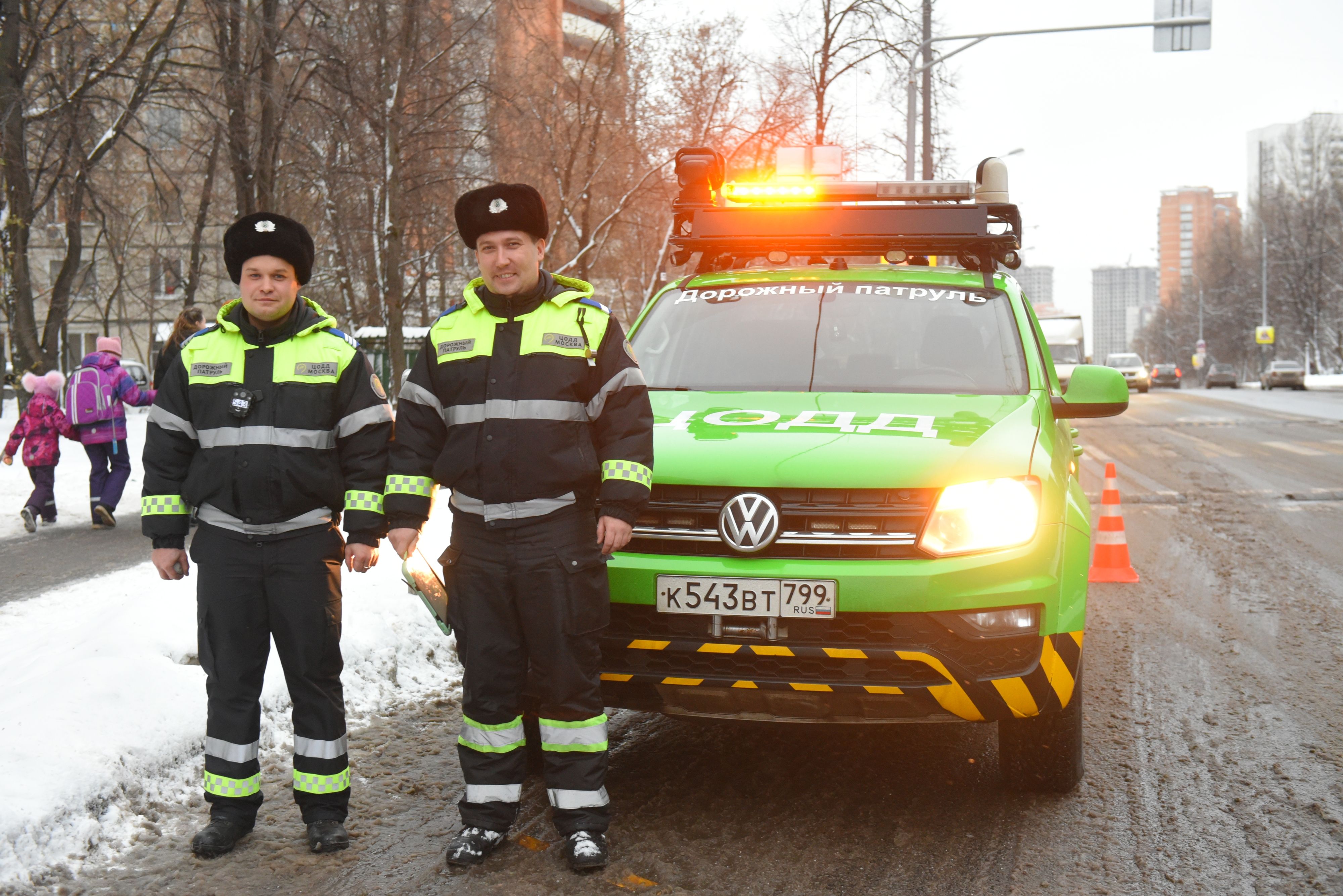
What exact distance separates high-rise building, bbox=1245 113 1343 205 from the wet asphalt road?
281 feet

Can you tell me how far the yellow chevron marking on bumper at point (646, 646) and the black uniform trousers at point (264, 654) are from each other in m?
0.96

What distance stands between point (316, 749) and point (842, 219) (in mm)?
3251

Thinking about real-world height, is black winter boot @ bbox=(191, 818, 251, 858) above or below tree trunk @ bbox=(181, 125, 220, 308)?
below

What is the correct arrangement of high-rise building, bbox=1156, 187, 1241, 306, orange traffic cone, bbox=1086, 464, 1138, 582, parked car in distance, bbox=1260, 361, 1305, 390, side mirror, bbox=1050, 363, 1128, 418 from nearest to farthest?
1. side mirror, bbox=1050, 363, 1128, 418
2. orange traffic cone, bbox=1086, 464, 1138, 582
3. parked car in distance, bbox=1260, 361, 1305, 390
4. high-rise building, bbox=1156, 187, 1241, 306

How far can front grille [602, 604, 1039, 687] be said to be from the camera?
141 inches

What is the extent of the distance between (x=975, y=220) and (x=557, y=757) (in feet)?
10.0

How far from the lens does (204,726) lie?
4.58 m

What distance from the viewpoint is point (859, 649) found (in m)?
3.59

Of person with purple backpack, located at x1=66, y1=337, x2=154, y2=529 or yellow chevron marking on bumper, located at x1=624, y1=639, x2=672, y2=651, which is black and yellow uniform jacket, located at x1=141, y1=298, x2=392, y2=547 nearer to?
yellow chevron marking on bumper, located at x1=624, y1=639, x2=672, y2=651

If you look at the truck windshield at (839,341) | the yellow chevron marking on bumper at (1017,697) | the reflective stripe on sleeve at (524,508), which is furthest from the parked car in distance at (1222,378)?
the reflective stripe on sleeve at (524,508)

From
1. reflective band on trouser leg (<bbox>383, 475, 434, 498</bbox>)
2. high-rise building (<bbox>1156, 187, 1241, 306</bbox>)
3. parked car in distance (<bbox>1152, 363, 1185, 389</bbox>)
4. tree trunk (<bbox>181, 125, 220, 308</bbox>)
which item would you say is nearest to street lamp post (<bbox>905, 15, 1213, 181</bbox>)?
reflective band on trouser leg (<bbox>383, 475, 434, 498</bbox>)

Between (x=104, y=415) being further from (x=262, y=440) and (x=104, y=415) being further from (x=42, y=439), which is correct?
(x=262, y=440)

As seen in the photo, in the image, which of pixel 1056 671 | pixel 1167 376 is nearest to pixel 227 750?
pixel 1056 671

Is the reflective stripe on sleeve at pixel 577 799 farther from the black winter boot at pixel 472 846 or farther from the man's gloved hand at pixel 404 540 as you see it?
the man's gloved hand at pixel 404 540
